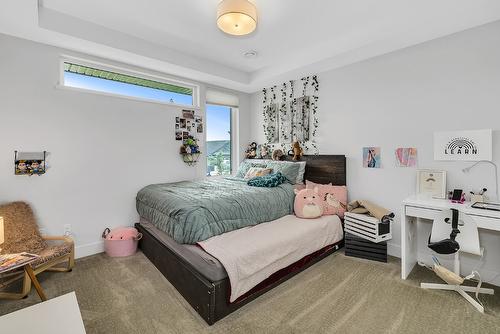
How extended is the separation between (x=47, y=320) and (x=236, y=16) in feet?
7.60

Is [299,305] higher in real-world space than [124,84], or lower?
lower

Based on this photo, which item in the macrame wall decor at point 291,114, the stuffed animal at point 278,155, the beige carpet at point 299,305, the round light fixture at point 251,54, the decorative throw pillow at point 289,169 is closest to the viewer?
the beige carpet at point 299,305

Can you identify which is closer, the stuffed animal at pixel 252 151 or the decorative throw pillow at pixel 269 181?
the decorative throw pillow at pixel 269 181

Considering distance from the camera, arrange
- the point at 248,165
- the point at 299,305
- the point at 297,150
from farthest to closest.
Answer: the point at 248,165, the point at 297,150, the point at 299,305

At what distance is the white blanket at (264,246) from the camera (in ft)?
6.21

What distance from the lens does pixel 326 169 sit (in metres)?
3.46

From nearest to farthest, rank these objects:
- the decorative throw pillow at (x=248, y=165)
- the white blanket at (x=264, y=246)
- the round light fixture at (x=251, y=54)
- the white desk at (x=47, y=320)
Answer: the white desk at (x=47, y=320) → the white blanket at (x=264, y=246) → the round light fixture at (x=251, y=54) → the decorative throw pillow at (x=248, y=165)

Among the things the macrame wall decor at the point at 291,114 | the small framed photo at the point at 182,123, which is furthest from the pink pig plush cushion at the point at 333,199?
the small framed photo at the point at 182,123

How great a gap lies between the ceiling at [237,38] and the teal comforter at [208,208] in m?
1.76

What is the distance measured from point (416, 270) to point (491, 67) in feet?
6.92

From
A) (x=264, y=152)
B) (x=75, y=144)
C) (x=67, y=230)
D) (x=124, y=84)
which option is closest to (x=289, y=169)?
(x=264, y=152)

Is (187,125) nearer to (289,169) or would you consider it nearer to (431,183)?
(289,169)

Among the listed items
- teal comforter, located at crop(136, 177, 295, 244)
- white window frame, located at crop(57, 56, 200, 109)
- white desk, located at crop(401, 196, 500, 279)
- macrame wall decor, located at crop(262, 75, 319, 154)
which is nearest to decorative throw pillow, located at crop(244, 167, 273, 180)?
teal comforter, located at crop(136, 177, 295, 244)

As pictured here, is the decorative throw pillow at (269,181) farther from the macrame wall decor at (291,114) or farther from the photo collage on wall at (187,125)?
the photo collage on wall at (187,125)
